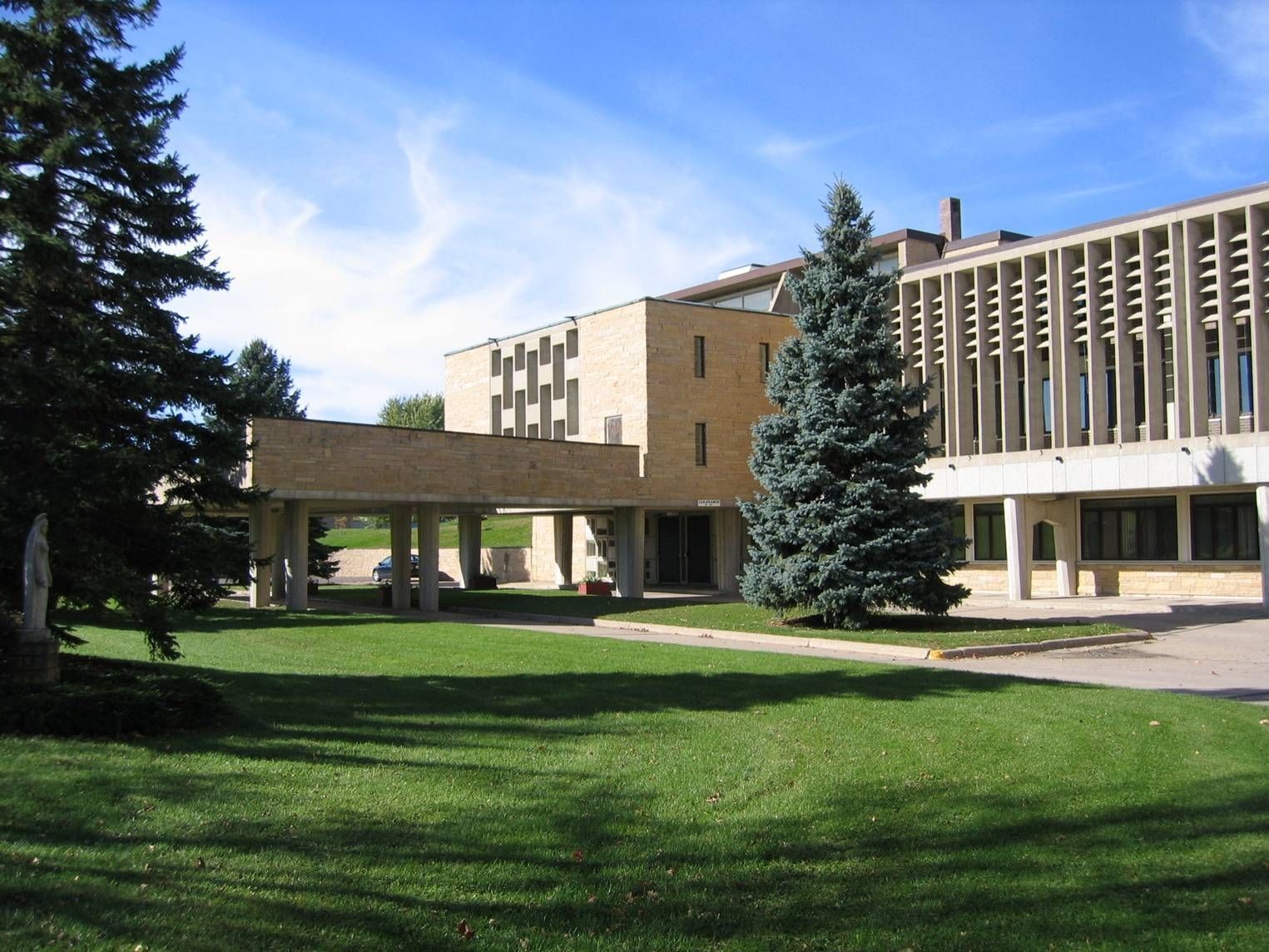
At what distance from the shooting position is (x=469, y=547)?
158 ft

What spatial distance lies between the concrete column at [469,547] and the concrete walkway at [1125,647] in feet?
52.4

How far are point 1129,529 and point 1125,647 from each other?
17.0m

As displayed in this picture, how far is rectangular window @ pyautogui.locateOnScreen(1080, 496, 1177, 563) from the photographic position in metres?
35.0

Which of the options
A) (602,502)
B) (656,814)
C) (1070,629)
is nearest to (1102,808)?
(656,814)

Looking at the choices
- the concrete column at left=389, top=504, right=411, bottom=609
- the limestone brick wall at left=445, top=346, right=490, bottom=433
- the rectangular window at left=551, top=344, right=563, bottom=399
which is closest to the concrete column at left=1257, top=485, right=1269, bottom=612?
the concrete column at left=389, top=504, right=411, bottom=609

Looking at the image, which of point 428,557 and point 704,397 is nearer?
point 428,557

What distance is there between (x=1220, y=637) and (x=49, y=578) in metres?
21.9

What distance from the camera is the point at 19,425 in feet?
36.6

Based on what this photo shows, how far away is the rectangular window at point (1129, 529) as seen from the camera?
35.0m

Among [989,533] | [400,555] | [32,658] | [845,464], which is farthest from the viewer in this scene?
[989,533]

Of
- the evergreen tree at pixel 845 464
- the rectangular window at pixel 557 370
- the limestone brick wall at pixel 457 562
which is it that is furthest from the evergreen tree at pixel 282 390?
the evergreen tree at pixel 845 464

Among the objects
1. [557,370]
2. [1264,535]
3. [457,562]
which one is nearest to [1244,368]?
[1264,535]

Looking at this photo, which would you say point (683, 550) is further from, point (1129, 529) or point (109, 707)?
point (109, 707)

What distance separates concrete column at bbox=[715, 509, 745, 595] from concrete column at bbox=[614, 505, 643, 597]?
4629 millimetres
